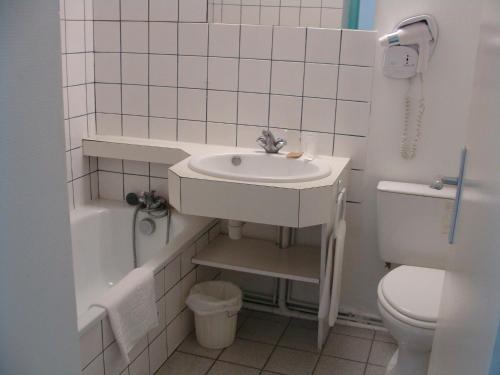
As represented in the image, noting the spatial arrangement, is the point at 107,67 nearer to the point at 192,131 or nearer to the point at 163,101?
the point at 163,101

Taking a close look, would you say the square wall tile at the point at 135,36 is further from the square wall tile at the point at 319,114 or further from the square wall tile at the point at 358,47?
the square wall tile at the point at 358,47

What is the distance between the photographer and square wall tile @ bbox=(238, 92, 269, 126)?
8.95ft

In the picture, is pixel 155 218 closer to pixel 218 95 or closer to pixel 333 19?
pixel 218 95

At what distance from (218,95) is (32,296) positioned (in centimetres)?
210

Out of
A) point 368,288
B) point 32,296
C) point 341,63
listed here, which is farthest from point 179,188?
point 32,296

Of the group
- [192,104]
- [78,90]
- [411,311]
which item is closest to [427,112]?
[411,311]

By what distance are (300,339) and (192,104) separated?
1.22m

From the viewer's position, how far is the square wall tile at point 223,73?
2.73m

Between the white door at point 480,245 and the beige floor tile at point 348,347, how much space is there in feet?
4.41

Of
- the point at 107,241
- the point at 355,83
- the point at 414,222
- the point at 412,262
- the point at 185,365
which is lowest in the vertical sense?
the point at 185,365

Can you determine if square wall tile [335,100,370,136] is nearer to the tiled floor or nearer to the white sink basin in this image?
the white sink basin

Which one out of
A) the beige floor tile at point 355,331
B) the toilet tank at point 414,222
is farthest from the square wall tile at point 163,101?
the beige floor tile at point 355,331

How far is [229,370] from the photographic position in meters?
2.47

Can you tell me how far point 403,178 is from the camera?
2623mm
